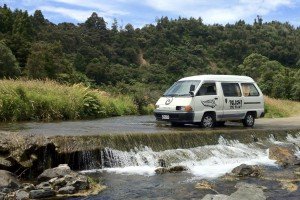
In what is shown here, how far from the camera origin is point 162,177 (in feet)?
37.1

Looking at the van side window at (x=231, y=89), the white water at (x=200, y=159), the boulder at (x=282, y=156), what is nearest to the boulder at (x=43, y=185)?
the white water at (x=200, y=159)

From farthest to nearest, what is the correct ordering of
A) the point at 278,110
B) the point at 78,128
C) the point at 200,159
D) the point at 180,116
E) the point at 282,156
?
the point at 278,110
the point at 180,116
the point at 78,128
the point at 282,156
the point at 200,159

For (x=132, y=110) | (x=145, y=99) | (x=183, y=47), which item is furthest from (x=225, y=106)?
(x=183, y=47)

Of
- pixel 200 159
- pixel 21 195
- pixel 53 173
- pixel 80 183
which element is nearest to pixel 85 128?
pixel 200 159

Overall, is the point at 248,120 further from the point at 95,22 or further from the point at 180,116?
the point at 95,22

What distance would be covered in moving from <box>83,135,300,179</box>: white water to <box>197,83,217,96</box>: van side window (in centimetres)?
226

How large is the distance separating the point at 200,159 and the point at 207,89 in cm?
422

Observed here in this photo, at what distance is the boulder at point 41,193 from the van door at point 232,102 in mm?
9816

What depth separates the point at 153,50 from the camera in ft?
260

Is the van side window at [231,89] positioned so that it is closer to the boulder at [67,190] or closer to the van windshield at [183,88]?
the van windshield at [183,88]

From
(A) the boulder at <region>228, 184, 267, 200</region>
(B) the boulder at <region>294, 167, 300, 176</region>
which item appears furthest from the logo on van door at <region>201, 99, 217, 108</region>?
(A) the boulder at <region>228, 184, 267, 200</region>

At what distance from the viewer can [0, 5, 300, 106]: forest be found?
50.2m

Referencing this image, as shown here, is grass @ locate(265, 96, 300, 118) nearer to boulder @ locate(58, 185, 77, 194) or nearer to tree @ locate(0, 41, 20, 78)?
boulder @ locate(58, 185, 77, 194)

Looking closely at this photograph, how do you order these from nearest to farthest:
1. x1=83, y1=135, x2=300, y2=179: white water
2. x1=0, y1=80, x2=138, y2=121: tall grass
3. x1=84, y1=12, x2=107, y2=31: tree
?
x1=83, y1=135, x2=300, y2=179: white water
x1=0, y1=80, x2=138, y2=121: tall grass
x1=84, y1=12, x2=107, y2=31: tree
